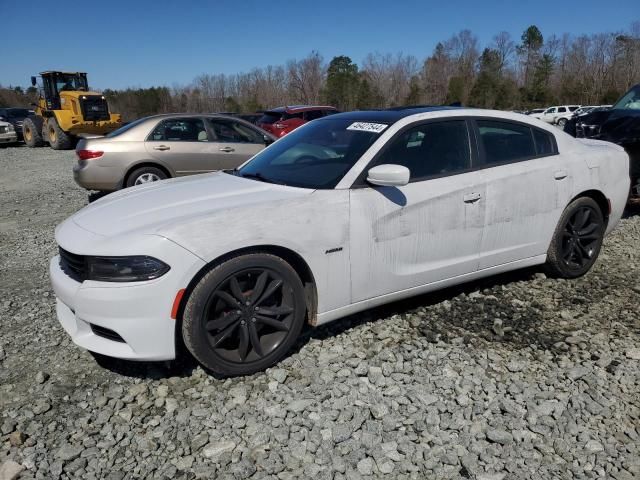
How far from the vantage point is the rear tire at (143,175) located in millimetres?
8023

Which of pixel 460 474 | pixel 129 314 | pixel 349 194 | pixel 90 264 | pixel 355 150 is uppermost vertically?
pixel 355 150

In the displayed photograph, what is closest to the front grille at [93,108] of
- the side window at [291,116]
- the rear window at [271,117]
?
the rear window at [271,117]

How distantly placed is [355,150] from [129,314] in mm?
1807

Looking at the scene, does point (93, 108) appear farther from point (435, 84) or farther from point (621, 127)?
point (435, 84)

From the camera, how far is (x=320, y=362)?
3301 millimetres

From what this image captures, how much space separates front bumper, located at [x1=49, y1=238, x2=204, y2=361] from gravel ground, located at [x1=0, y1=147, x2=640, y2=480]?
322 mm

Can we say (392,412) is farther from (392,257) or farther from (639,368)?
(639,368)

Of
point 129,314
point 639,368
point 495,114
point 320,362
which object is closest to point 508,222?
point 495,114

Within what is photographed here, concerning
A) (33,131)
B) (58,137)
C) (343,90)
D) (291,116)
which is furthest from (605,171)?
(343,90)

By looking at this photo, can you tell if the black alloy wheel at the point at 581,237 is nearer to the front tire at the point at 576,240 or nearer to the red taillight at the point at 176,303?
the front tire at the point at 576,240

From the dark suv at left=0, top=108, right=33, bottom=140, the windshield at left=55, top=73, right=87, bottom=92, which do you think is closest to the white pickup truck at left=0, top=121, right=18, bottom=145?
the dark suv at left=0, top=108, right=33, bottom=140

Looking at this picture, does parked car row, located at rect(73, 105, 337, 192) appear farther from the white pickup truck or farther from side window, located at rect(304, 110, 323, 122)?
the white pickup truck

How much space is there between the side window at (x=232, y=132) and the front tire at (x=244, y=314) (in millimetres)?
6103

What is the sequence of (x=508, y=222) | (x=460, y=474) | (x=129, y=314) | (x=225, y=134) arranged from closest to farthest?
(x=460, y=474), (x=129, y=314), (x=508, y=222), (x=225, y=134)
